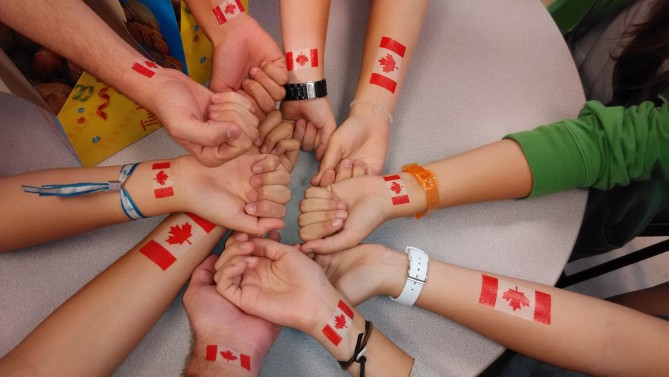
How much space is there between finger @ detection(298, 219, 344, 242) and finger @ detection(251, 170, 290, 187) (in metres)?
0.11

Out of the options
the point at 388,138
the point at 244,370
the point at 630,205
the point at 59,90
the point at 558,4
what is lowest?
the point at 244,370

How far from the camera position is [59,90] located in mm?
913

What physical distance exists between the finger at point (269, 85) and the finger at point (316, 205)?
0.29m

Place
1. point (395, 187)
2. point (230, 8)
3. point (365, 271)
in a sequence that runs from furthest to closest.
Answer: point (230, 8), point (395, 187), point (365, 271)

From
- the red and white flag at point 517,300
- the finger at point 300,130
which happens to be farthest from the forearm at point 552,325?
the finger at point 300,130

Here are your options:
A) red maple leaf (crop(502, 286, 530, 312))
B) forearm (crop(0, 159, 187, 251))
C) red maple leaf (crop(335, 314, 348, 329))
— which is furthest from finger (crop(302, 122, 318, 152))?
red maple leaf (crop(502, 286, 530, 312))

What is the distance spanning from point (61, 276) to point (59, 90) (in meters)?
0.40

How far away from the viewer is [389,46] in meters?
1.12

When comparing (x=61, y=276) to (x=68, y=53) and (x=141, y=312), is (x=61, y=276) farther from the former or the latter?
(x=68, y=53)

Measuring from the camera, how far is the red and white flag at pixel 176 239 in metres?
0.88

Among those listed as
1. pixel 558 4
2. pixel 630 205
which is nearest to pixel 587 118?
pixel 630 205

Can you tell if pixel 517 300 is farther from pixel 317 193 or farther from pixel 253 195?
pixel 253 195

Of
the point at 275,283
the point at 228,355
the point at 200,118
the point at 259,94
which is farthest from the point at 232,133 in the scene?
the point at 228,355

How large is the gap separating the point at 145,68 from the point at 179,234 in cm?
39
